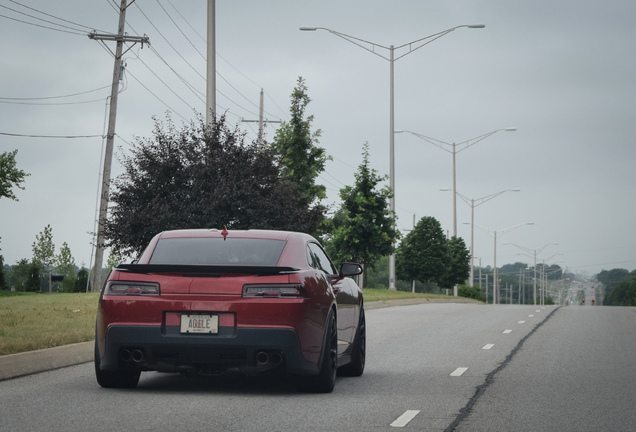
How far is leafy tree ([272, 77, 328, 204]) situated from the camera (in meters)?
42.3

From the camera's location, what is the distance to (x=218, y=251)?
382 inches

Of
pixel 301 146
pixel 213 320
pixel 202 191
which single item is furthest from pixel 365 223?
pixel 213 320

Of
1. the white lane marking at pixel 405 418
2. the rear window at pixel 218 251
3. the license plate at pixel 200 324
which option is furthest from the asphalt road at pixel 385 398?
the rear window at pixel 218 251

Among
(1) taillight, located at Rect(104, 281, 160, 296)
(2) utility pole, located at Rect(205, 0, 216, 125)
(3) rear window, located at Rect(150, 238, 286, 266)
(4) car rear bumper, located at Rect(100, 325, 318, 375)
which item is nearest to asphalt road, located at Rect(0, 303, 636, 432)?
(4) car rear bumper, located at Rect(100, 325, 318, 375)

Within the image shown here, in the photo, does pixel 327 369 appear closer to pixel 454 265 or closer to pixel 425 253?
pixel 425 253

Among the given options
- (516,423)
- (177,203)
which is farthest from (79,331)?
(177,203)

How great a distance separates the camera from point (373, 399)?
923 cm

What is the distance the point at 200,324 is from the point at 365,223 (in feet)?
125

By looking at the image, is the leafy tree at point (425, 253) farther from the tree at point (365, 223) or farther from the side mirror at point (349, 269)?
the side mirror at point (349, 269)

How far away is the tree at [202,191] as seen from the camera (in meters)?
26.2

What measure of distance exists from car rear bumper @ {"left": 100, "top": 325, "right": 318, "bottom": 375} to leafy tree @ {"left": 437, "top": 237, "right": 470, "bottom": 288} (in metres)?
70.0

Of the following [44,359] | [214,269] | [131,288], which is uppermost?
[214,269]

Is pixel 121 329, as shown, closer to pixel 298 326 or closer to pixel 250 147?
pixel 298 326

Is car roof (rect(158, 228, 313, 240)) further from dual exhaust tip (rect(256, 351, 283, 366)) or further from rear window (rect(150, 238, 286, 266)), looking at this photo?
dual exhaust tip (rect(256, 351, 283, 366))
